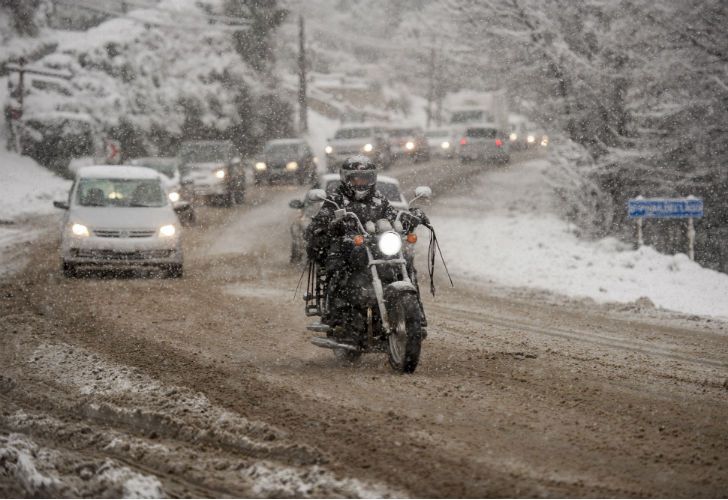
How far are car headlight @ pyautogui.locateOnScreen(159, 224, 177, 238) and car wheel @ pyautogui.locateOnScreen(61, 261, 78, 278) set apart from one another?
4.91 ft

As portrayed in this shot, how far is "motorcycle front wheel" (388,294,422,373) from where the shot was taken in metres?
8.30

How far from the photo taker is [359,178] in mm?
9203

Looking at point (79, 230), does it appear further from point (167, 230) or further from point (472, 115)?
point (472, 115)

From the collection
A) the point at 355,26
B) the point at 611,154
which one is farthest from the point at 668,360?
A: the point at 355,26

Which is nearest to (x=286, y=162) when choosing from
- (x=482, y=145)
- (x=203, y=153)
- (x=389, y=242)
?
(x=203, y=153)

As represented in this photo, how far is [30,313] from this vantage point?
493 inches

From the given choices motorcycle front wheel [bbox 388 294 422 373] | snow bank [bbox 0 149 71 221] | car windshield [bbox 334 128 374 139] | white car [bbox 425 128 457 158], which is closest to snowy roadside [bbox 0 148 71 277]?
snow bank [bbox 0 149 71 221]

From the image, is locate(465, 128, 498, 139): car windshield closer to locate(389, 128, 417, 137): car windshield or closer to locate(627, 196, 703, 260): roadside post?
locate(389, 128, 417, 137): car windshield

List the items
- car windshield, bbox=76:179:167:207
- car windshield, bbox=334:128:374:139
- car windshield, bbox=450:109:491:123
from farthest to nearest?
car windshield, bbox=450:109:491:123
car windshield, bbox=334:128:374:139
car windshield, bbox=76:179:167:207

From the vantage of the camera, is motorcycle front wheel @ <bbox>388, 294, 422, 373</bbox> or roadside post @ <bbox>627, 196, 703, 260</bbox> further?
roadside post @ <bbox>627, 196, 703, 260</bbox>

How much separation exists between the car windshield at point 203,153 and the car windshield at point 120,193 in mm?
13502

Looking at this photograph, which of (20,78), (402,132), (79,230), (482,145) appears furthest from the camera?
(402,132)

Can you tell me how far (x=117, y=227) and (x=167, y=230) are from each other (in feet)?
2.70

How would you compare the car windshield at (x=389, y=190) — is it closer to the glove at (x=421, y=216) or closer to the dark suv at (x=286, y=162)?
the glove at (x=421, y=216)
